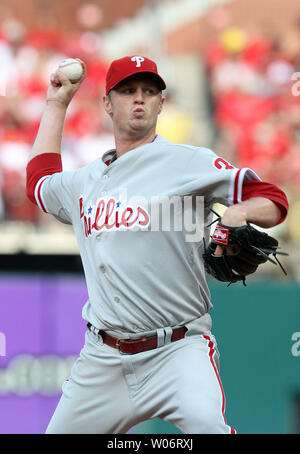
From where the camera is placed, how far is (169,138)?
7262mm

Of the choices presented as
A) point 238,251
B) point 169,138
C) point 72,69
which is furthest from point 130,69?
point 169,138

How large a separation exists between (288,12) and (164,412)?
6575 millimetres

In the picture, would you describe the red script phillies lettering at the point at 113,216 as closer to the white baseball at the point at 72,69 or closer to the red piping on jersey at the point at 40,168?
the red piping on jersey at the point at 40,168

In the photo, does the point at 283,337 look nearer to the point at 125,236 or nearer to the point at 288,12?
the point at 125,236

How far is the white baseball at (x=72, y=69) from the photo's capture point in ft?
10.6

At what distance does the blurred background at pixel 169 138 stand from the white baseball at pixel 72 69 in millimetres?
2102

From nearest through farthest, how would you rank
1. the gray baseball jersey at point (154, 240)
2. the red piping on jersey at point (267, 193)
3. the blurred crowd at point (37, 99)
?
the red piping on jersey at point (267, 193) < the gray baseball jersey at point (154, 240) < the blurred crowd at point (37, 99)

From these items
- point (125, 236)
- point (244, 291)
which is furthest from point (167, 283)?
point (244, 291)

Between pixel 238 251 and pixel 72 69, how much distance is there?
1.20 meters

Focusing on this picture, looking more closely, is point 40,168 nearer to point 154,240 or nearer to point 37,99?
point 154,240

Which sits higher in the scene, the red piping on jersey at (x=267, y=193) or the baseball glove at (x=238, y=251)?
the red piping on jersey at (x=267, y=193)

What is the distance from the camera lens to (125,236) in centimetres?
272

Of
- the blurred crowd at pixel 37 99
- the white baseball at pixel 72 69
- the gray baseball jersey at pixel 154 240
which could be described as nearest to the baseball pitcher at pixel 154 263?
the gray baseball jersey at pixel 154 240
